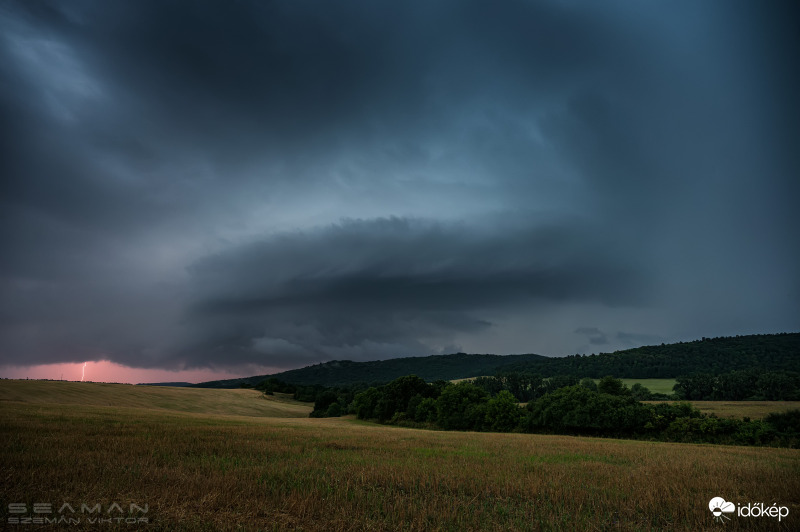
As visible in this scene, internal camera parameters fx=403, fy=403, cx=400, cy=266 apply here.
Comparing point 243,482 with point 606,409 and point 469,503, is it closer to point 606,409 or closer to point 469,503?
point 469,503

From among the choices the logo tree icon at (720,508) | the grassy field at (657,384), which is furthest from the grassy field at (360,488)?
the grassy field at (657,384)

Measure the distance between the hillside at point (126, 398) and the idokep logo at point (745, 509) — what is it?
61.9m

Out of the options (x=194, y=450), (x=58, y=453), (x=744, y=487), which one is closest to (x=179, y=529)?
(x=58, y=453)

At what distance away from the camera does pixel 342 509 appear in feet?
28.8

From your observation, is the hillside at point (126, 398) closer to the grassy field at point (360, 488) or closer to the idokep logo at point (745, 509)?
the grassy field at point (360, 488)

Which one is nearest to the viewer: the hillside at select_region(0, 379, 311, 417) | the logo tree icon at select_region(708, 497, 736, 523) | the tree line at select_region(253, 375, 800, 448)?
the logo tree icon at select_region(708, 497, 736, 523)

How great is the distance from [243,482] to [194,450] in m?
7.58

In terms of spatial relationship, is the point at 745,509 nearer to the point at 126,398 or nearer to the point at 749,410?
the point at 749,410

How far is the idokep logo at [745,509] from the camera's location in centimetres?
998

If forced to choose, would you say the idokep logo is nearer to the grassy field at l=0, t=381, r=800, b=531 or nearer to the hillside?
the grassy field at l=0, t=381, r=800, b=531

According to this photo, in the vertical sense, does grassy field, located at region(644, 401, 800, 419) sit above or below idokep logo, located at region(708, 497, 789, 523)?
below

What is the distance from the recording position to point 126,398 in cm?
7344

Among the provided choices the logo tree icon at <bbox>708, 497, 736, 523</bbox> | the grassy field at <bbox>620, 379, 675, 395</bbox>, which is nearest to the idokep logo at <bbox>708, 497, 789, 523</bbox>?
the logo tree icon at <bbox>708, 497, 736, 523</bbox>

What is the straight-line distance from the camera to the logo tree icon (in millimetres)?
9764
